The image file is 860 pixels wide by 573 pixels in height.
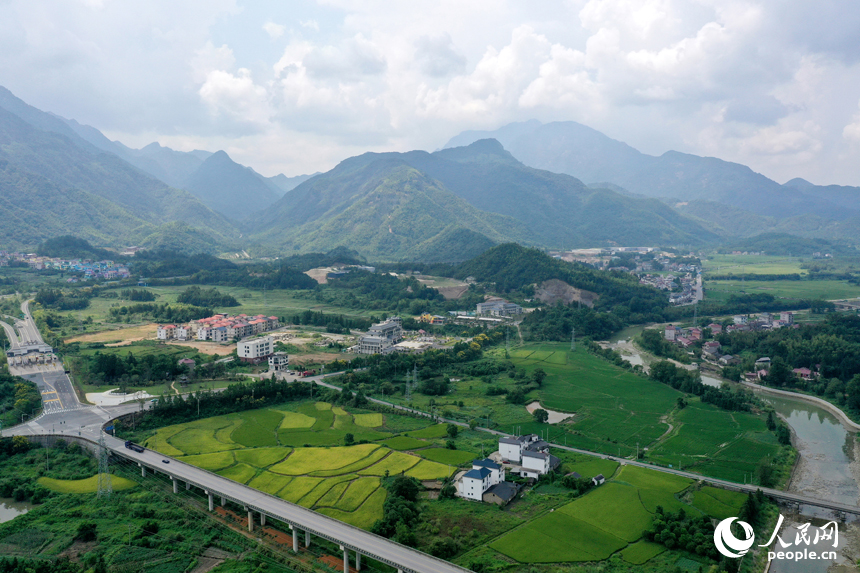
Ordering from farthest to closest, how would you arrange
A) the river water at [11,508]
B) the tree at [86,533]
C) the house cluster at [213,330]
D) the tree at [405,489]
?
the house cluster at [213,330], the tree at [405,489], the river water at [11,508], the tree at [86,533]

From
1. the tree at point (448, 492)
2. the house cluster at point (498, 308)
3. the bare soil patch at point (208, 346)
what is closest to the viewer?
the tree at point (448, 492)

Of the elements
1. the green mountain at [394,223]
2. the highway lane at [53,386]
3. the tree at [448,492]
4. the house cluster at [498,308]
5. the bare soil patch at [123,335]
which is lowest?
the tree at [448,492]

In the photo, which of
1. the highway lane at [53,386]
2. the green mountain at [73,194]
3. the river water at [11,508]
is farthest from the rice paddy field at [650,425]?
the green mountain at [73,194]

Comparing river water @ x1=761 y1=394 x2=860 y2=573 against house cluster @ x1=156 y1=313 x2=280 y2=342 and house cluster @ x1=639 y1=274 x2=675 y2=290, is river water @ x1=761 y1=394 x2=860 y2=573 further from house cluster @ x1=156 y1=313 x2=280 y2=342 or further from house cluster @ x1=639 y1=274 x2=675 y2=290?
house cluster @ x1=639 y1=274 x2=675 y2=290

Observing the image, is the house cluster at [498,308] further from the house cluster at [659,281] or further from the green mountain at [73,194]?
the green mountain at [73,194]

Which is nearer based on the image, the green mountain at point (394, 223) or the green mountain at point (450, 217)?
the green mountain at point (394, 223)

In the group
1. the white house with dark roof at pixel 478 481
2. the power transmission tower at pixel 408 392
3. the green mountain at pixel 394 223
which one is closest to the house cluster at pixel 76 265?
the green mountain at pixel 394 223

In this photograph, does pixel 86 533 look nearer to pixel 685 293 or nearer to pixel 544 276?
pixel 544 276

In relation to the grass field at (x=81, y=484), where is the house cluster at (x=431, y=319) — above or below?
above
